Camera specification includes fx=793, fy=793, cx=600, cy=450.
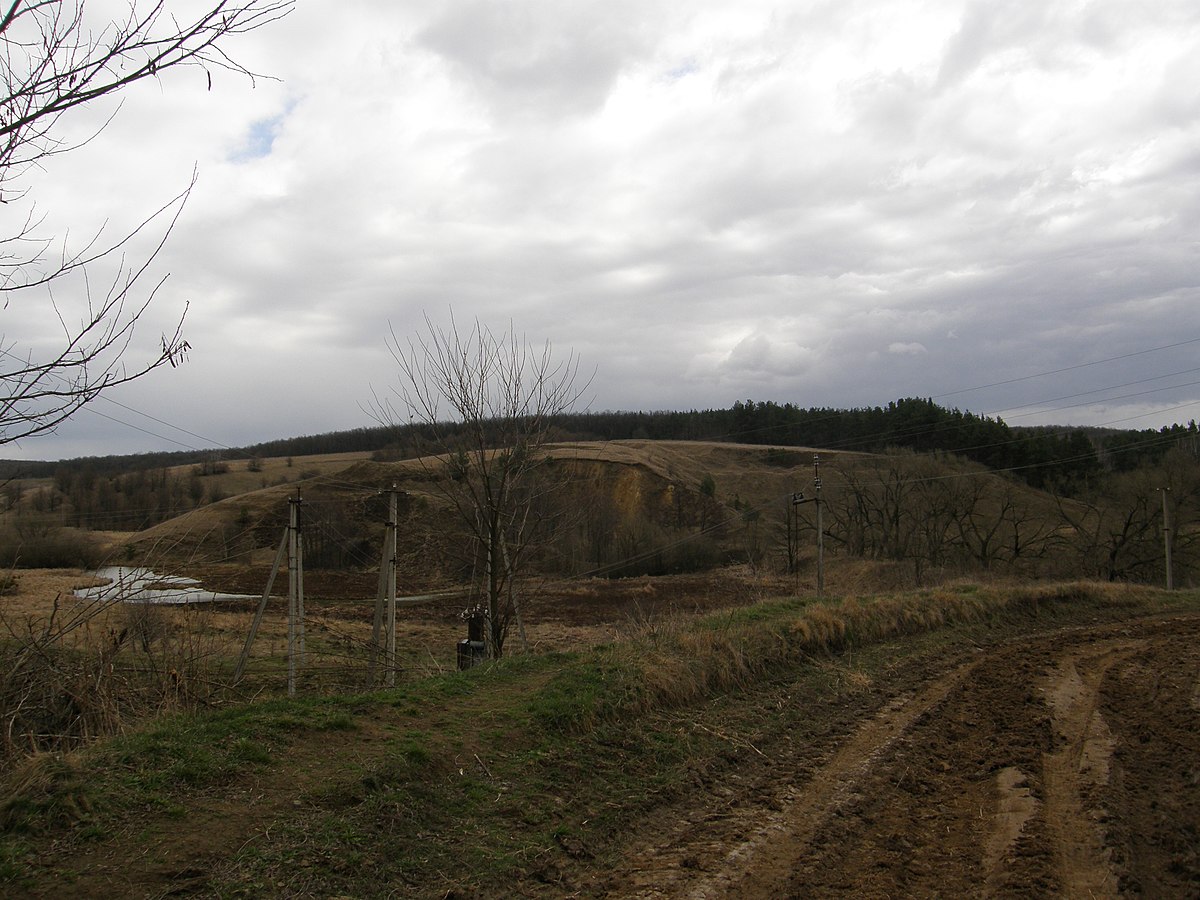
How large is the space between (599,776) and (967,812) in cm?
270

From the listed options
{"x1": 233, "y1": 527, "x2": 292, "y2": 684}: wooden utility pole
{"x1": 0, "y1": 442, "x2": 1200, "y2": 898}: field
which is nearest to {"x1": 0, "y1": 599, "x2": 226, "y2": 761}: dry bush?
{"x1": 0, "y1": 442, "x2": 1200, "y2": 898}: field

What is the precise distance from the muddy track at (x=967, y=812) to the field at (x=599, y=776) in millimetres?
27

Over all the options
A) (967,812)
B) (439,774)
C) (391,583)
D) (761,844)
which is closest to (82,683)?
(439,774)

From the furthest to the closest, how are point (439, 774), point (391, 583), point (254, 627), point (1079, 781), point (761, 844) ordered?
point (391, 583) → point (254, 627) → point (1079, 781) → point (439, 774) → point (761, 844)

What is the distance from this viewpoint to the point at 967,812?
5.67 metres

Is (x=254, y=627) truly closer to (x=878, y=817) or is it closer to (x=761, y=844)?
(x=761, y=844)

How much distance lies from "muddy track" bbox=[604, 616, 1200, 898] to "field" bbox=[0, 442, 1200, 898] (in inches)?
1.1

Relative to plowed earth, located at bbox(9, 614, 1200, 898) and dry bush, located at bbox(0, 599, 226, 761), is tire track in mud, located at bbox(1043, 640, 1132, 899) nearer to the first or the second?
plowed earth, located at bbox(9, 614, 1200, 898)

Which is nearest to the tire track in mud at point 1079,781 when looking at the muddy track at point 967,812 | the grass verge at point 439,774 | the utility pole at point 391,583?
the muddy track at point 967,812

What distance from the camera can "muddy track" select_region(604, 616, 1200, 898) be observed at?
4.50m

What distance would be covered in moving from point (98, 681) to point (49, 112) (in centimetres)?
467

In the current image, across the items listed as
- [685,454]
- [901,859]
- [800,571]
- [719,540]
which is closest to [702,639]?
[901,859]

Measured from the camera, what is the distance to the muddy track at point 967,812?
4.50 m

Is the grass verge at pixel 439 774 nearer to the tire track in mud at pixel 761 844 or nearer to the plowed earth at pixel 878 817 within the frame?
the plowed earth at pixel 878 817
